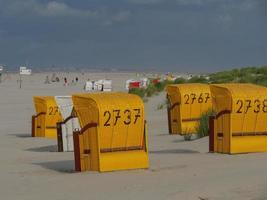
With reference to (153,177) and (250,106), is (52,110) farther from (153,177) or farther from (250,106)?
(153,177)

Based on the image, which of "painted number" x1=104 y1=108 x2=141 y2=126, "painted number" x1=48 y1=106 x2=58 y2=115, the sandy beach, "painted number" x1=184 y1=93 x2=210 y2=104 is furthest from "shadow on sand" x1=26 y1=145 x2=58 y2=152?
"painted number" x1=104 y1=108 x2=141 y2=126

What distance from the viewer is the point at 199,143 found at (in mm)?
14328

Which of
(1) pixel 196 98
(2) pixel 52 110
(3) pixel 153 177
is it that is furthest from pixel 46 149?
(3) pixel 153 177

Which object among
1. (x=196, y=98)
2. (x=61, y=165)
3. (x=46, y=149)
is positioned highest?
(x=196, y=98)

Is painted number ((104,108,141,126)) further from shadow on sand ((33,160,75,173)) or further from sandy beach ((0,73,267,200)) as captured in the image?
shadow on sand ((33,160,75,173))

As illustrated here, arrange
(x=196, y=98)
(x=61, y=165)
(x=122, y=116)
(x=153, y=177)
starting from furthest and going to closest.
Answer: (x=196, y=98) → (x=61, y=165) → (x=122, y=116) → (x=153, y=177)

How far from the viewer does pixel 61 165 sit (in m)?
12.0

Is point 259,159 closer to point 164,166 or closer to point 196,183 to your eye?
point 164,166

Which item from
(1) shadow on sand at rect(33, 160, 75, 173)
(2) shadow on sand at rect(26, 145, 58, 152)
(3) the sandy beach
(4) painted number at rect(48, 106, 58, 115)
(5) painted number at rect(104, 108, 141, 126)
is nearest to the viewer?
(3) the sandy beach

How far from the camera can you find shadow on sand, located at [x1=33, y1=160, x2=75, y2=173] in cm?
1114

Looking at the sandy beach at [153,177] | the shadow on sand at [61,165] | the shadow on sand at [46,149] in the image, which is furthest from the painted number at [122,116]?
the shadow on sand at [46,149]

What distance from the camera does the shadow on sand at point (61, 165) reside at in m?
11.1

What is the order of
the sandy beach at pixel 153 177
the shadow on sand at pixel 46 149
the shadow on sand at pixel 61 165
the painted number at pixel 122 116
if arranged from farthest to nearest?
1. the shadow on sand at pixel 46 149
2. the shadow on sand at pixel 61 165
3. the painted number at pixel 122 116
4. the sandy beach at pixel 153 177

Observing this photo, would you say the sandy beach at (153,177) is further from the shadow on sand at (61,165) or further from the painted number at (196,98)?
the painted number at (196,98)
